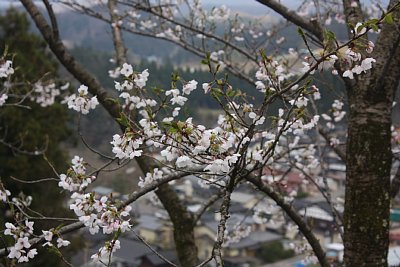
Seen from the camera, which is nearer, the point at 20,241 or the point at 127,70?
the point at 20,241

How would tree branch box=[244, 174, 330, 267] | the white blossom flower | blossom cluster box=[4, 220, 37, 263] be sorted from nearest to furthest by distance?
blossom cluster box=[4, 220, 37, 263], the white blossom flower, tree branch box=[244, 174, 330, 267]

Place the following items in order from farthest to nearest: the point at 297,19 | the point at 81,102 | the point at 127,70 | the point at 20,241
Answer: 1. the point at 297,19
2. the point at 81,102
3. the point at 127,70
4. the point at 20,241

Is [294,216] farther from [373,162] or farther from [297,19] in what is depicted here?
[297,19]

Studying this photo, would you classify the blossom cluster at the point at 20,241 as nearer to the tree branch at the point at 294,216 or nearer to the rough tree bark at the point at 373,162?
the tree branch at the point at 294,216

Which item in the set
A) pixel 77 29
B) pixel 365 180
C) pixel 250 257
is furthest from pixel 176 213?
pixel 77 29

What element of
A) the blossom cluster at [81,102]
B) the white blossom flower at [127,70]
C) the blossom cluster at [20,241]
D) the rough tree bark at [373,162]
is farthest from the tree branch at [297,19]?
the blossom cluster at [20,241]

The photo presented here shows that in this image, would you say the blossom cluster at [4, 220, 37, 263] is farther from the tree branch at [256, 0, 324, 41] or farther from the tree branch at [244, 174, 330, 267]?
the tree branch at [256, 0, 324, 41]

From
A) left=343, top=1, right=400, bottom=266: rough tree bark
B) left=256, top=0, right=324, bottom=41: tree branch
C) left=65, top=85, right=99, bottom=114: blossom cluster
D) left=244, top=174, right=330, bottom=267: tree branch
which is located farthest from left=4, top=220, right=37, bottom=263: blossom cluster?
left=256, top=0, right=324, bottom=41: tree branch

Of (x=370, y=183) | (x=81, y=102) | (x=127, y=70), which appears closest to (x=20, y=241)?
(x=81, y=102)

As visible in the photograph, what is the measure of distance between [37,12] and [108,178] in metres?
23.0

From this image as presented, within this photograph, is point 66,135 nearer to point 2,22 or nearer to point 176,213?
point 2,22

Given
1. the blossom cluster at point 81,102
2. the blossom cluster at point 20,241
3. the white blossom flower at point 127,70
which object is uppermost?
the white blossom flower at point 127,70

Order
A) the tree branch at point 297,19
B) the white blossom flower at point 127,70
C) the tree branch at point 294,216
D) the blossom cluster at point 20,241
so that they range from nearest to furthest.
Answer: the blossom cluster at point 20,241 → the white blossom flower at point 127,70 → the tree branch at point 294,216 → the tree branch at point 297,19

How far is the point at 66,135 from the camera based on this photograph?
38.5ft
